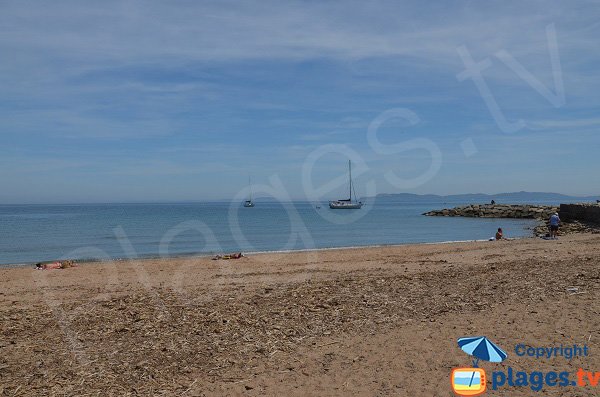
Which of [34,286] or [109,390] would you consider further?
[34,286]

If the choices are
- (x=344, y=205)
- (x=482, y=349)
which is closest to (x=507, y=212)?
(x=344, y=205)

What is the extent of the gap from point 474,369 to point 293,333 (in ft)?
8.50

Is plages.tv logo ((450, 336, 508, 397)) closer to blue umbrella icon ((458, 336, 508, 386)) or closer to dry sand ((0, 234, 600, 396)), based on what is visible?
blue umbrella icon ((458, 336, 508, 386))

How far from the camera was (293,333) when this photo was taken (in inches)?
303

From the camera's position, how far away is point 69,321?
8562 millimetres

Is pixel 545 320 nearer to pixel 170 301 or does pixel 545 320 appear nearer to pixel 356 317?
pixel 356 317

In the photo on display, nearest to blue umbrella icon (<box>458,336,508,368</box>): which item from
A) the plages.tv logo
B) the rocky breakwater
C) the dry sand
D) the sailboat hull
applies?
the plages.tv logo

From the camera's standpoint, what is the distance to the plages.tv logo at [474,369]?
19.2 ft

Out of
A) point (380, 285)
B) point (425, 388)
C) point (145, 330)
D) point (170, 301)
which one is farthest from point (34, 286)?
point (425, 388)

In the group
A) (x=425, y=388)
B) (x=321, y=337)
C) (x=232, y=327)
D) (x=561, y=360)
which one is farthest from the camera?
(x=232, y=327)

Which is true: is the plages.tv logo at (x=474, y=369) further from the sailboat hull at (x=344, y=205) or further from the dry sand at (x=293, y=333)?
the sailboat hull at (x=344, y=205)

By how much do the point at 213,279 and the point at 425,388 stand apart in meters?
9.59

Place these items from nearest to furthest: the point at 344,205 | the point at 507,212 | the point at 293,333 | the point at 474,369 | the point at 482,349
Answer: the point at 474,369 → the point at 482,349 → the point at 293,333 → the point at 507,212 → the point at 344,205

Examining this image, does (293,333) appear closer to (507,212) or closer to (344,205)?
(507,212)
